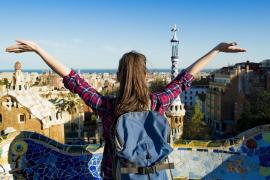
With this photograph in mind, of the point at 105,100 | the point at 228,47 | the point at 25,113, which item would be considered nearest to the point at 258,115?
the point at 25,113

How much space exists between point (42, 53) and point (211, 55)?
3.57ft

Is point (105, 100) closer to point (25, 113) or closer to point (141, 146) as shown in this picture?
point (141, 146)

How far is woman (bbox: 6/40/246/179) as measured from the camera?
83.9 inches

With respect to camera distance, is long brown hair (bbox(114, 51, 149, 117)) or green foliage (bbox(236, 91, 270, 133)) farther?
green foliage (bbox(236, 91, 270, 133))

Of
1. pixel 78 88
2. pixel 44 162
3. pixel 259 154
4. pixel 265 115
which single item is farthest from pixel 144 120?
pixel 265 115

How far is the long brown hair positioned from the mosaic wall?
8.00 ft

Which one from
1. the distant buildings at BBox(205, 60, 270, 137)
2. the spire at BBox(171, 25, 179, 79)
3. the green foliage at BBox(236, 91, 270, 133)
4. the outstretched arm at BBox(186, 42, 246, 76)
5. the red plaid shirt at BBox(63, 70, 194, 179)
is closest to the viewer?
the red plaid shirt at BBox(63, 70, 194, 179)

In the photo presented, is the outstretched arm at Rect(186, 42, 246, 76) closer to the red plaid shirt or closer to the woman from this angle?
the woman

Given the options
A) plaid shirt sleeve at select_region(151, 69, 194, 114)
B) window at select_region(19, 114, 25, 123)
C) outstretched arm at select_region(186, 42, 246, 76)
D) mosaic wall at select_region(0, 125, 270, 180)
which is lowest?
window at select_region(19, 114, 25, 123)

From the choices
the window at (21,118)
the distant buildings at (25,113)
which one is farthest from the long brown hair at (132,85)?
the window at (21,118)

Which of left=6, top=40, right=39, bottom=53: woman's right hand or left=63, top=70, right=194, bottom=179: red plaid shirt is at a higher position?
left=6, top=40, right=39, bottom=53: woman's right hand

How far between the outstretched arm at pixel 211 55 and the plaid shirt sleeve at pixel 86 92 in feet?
2.08

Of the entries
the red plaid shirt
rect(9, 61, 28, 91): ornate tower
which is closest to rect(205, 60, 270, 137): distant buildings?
rect(9, 61, 28, 91): ornate tower

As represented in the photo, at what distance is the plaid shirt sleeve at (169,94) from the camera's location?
232 centimetres
